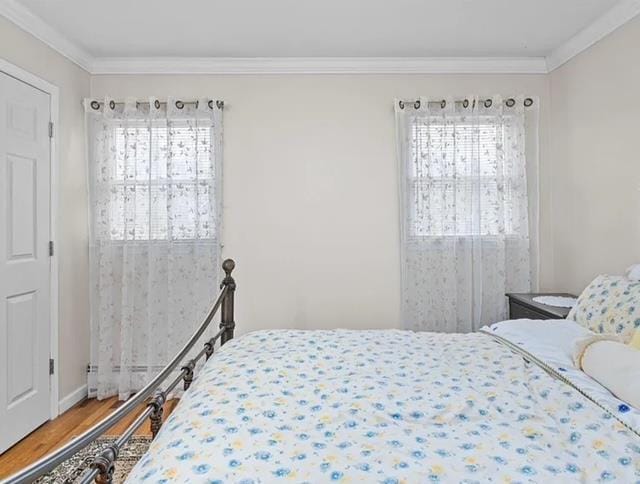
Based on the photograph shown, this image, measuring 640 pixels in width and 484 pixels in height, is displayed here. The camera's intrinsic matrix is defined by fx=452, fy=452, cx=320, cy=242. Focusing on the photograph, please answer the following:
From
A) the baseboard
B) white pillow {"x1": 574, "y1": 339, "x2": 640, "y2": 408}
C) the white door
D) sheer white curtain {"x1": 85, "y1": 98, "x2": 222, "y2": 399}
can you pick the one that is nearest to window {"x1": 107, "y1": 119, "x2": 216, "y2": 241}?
sheer white curtain {"x1": 85, "y1": 98, "x2": 222, "y2": 399}

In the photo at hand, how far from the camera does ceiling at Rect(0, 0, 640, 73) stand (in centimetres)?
265

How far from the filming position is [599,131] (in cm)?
295

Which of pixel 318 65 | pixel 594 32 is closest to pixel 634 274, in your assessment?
pixel 594 32

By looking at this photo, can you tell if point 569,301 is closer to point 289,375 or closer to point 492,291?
point 492,291

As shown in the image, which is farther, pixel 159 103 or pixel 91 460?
pixel 159 103

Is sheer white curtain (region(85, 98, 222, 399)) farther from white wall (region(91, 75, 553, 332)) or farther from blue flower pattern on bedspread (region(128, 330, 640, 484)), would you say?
blue flower pattern on bedspread (region(128, 330, 640, 484))

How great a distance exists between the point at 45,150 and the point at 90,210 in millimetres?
594

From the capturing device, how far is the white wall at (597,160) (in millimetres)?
2668

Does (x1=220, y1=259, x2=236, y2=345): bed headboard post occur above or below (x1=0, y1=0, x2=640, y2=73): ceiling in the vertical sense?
below

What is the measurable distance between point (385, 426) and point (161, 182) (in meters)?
2.77

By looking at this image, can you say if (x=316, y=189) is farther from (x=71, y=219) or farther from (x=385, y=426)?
(x=385, y=426)

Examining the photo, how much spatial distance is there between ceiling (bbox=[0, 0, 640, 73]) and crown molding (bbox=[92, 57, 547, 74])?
6 cm

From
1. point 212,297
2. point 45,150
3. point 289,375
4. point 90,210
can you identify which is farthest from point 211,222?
point 289,375

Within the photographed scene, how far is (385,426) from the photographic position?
1.24 metres
